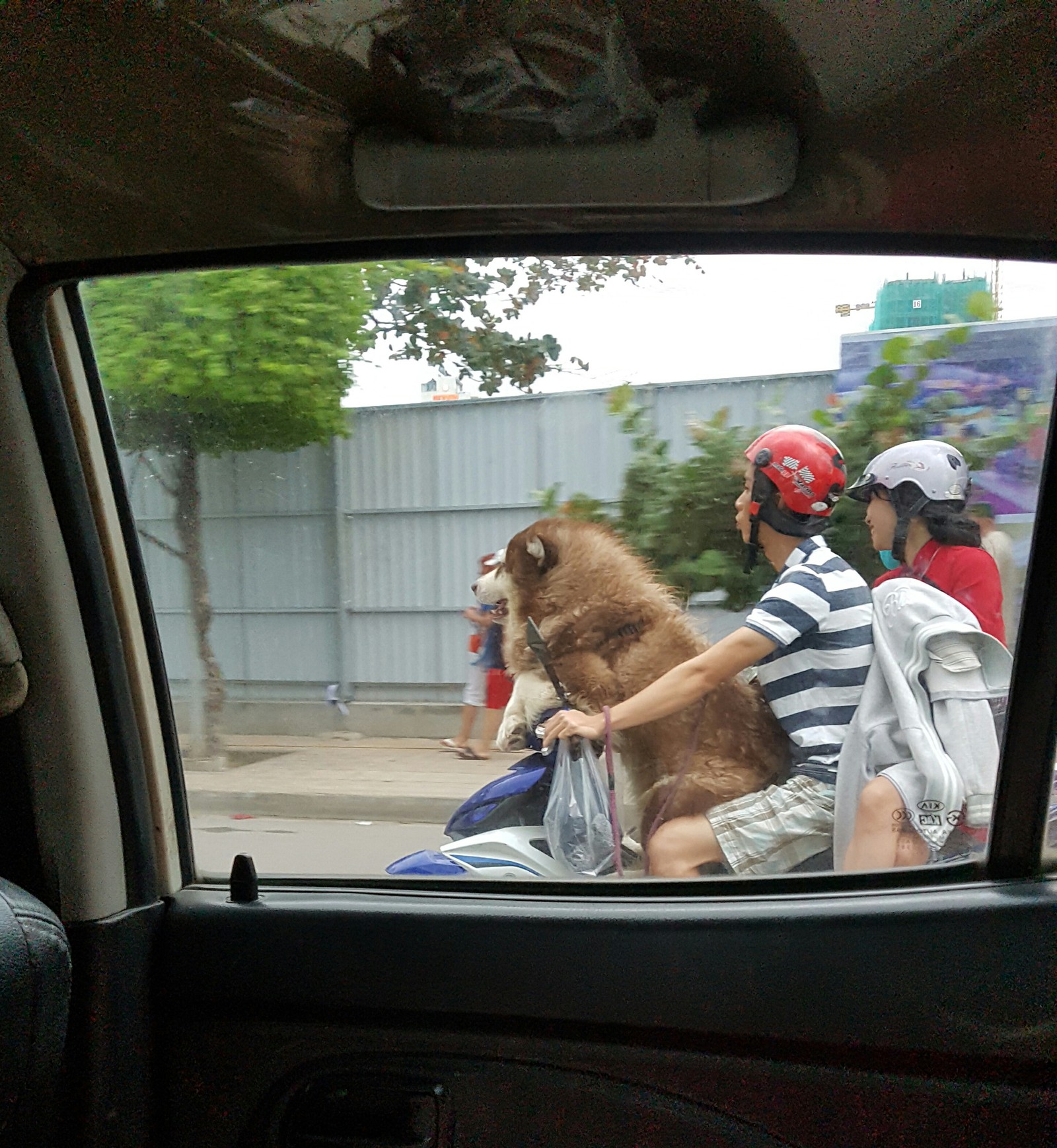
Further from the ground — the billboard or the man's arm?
the billboard

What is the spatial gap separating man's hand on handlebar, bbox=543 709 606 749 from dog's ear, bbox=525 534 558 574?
11.0 inches

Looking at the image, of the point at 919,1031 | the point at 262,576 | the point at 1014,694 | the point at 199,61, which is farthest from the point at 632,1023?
the point at 199,61

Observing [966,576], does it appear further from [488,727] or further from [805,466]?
[488,727]

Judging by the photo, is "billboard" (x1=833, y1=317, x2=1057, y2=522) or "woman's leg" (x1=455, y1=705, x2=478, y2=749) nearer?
"billboard" (x1=833, y1=317, x2=1057, y2=522)

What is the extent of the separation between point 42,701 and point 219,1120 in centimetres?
81

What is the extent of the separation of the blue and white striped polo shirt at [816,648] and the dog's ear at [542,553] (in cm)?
38

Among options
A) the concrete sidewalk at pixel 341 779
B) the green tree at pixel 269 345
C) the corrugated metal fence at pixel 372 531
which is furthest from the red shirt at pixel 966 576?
the concrete sidewalk at pixel 341 779

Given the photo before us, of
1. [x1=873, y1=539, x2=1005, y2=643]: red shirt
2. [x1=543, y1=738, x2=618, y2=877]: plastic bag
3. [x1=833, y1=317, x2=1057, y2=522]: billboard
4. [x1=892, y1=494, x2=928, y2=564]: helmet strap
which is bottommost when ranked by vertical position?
[x1=543, y1=738, x2=618, y2=877]: plastic bag

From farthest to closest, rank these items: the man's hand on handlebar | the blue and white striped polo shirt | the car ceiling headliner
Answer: the man's hand on handlebar → the blue and white striped polo shirt → the car ceiling headliner

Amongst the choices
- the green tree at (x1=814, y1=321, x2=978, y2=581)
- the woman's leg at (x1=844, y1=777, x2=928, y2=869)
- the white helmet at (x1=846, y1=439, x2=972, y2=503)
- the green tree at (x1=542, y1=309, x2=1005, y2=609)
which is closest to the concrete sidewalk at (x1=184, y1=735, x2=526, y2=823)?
the green tree at (x1=542, y1=309, x2=1005, y2=609)

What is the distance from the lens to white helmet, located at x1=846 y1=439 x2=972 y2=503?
1912 mm

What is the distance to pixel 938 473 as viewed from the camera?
1.92 m

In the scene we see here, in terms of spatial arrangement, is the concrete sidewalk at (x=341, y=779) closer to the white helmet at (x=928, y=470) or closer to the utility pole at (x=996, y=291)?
the white helmet at (x=928, y=470)

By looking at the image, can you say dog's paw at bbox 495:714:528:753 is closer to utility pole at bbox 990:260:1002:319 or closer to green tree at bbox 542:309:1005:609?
green tree at bbox 542:309:1005:609
